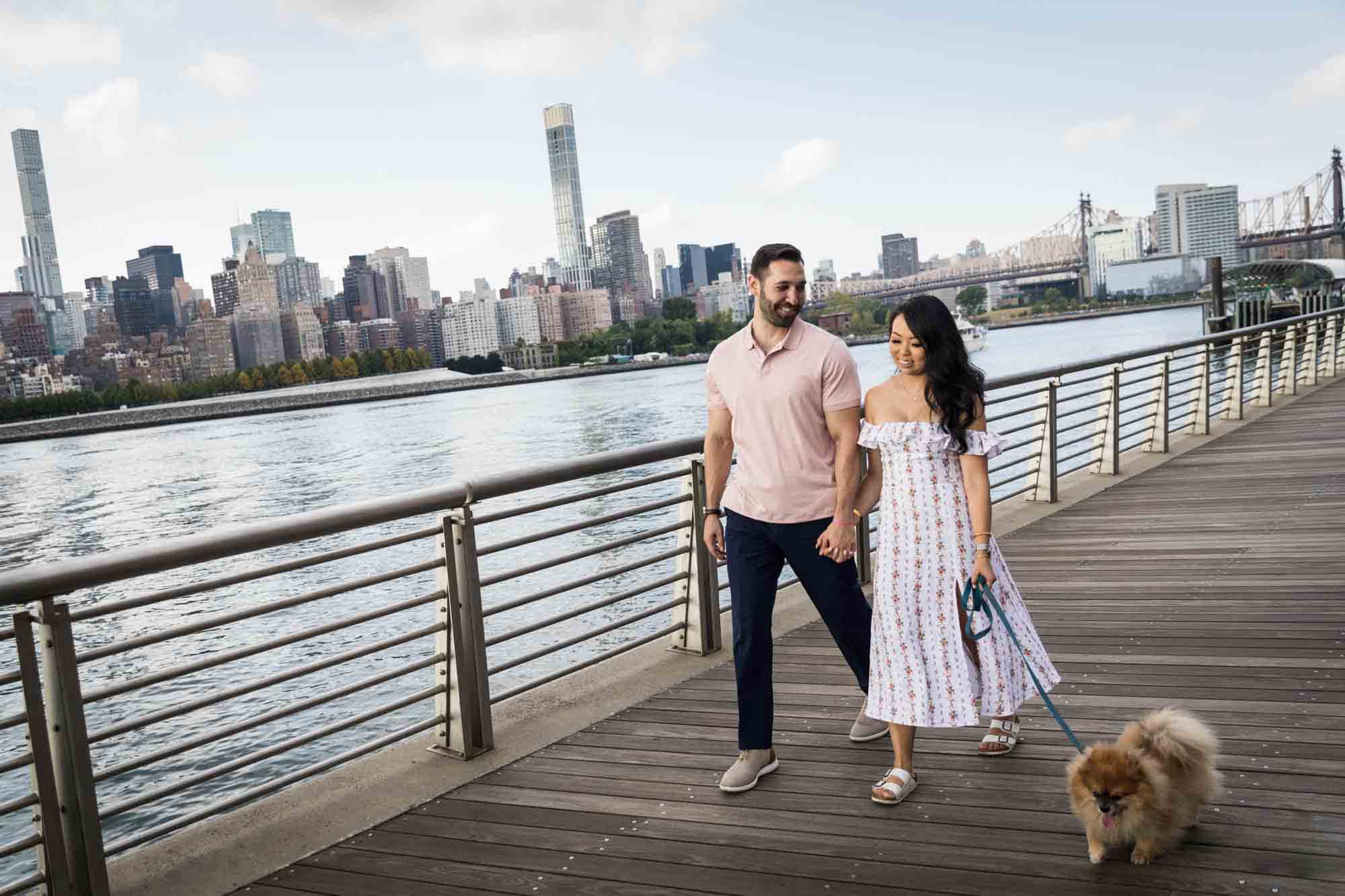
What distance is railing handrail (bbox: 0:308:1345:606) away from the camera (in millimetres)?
2566

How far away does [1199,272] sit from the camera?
356ft

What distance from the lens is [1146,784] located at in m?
2.55

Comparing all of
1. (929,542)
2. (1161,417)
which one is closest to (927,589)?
(929,542)

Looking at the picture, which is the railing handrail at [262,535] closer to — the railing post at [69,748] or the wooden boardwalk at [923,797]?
the railing post at [69,748]

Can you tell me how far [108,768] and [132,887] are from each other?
31 cm

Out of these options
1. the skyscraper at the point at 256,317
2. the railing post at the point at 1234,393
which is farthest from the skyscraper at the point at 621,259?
the railing post at the point at 1234,393

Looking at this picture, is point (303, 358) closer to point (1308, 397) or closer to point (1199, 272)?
point (1199, 272)

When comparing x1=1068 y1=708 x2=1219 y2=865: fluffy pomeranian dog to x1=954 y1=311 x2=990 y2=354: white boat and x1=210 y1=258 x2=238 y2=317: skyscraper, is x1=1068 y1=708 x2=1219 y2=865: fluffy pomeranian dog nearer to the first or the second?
x1=954 y1=311 x2=990 y2=354: white boat

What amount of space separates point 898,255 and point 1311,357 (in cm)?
14821

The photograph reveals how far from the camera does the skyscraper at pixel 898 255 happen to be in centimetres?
15588

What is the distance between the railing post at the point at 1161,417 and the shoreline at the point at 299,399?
280 ft

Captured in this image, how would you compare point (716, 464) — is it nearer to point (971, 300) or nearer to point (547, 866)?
point (547, 866)

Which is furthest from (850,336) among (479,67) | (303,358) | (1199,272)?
(303,358)

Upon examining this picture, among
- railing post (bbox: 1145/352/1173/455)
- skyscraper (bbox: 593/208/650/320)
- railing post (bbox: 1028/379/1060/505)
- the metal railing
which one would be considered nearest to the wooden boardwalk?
the metal railing
